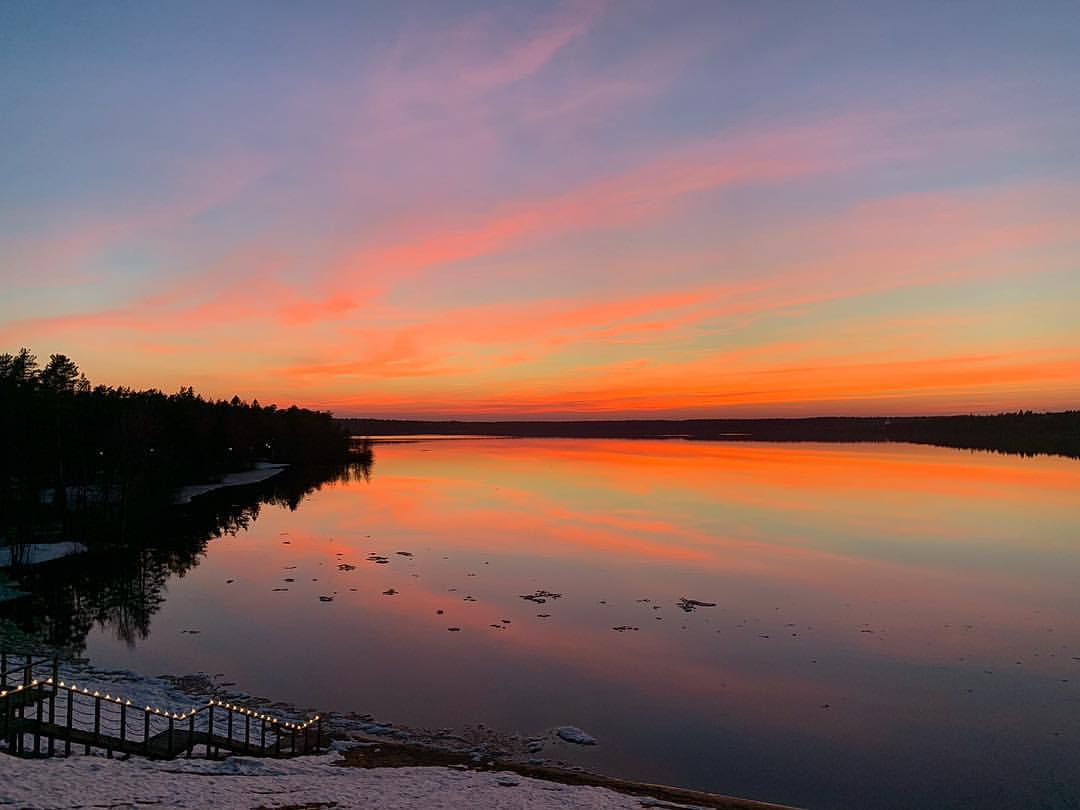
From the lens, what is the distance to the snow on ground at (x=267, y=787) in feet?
48.1

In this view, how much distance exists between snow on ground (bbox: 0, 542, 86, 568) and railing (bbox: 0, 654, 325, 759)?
99.0ft

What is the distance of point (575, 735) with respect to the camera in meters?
21.2

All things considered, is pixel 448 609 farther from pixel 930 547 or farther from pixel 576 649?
pixel 930 547

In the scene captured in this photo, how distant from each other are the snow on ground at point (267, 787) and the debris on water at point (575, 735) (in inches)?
126

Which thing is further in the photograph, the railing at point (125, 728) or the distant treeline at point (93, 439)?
the distant treeline at point (93, 439)

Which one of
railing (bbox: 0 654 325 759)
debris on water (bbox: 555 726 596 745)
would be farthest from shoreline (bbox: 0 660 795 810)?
debris on water (bbox: 555 726 596 745)

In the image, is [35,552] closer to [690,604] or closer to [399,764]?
[399,764]

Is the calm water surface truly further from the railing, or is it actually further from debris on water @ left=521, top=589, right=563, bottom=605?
the railing

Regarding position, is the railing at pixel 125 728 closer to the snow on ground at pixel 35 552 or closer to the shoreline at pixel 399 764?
the shoreline at pixel 399 764

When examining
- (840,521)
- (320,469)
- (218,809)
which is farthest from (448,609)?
(320,469)

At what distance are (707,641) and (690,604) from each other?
6.22m

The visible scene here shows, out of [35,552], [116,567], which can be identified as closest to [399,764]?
[116,567]

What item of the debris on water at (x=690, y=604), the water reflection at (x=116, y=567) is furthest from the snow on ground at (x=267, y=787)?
the debris on water at (x=690, y=604)

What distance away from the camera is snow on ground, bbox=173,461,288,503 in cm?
8904
